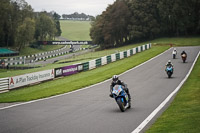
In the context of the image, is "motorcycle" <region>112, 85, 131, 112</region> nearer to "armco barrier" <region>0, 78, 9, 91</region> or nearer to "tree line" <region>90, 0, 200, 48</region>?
"armco barrier" <region>0, 78, 9, 91</region>

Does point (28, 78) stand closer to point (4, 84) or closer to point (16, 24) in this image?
point (4, 84)

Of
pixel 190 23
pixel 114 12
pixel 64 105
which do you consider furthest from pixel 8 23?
pixel 64 105

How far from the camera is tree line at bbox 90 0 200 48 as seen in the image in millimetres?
87562

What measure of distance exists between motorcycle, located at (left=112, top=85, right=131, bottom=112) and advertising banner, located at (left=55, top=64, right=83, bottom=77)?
65.4ft

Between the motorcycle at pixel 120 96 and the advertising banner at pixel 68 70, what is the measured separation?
65.4 ft

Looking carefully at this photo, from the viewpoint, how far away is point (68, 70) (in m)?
35.6

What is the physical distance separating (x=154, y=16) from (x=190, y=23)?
11208 millimetres

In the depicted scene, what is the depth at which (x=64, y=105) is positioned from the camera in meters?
16.6

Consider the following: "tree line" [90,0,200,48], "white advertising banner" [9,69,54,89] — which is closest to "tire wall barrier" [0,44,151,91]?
"white advertising banner" [9,69,54,89]

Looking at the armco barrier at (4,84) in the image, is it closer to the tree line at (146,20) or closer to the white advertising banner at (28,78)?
the white advertising banner at (28,78)

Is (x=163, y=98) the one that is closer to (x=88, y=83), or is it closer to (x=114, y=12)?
(x=88, y=83)

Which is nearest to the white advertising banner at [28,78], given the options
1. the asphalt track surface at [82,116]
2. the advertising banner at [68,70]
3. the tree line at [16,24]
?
the advertising banner at [68,70]

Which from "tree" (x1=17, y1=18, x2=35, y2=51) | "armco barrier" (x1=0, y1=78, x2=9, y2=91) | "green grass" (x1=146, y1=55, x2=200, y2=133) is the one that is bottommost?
"armco barrier" (x1=0, y1=78, x2=9, y2=91)

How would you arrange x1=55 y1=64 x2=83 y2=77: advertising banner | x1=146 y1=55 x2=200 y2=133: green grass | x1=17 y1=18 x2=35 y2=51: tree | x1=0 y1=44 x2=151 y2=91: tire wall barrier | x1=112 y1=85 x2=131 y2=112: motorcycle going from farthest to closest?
x1=17 y1=18 x2=35 y2=51: tree → x1=55 y1=64 x2=83 y2=77: advertising banner → x1=0 y1=44 x2=151 y2=91: tire wall barrier → x1=112 y1=85 x2=131 y2=112: motorcycle → x1=146 y1=55 x2=200 y2=133: green grass
